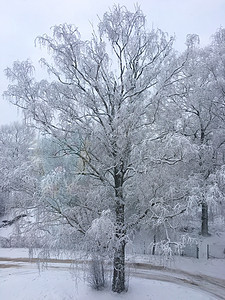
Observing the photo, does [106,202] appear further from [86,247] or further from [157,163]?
[157,163]

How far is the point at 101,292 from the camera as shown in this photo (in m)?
7.95

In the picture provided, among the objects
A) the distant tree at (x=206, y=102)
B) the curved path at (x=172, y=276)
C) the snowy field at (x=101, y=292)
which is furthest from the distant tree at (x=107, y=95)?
the curved path at (x=172, y=276)

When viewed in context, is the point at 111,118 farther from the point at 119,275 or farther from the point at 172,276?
the point at 172,276

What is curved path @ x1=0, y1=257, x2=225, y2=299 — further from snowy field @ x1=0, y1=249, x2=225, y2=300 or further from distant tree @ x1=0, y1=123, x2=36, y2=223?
distant tree @ x1=0, y1=123, x2=36, y2=223

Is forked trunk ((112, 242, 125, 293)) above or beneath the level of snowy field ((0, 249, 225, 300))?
above

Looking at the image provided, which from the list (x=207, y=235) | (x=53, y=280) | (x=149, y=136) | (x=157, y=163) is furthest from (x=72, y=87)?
(x=207, y=235)

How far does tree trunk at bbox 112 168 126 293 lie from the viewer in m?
6.62

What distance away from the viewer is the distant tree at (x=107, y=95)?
704 cm

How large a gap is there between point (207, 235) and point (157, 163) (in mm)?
10873

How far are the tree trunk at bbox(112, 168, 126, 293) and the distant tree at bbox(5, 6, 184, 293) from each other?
0.03 metres

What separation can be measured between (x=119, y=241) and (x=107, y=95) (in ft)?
13.6

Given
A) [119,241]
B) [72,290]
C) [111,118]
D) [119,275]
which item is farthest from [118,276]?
[111,118]

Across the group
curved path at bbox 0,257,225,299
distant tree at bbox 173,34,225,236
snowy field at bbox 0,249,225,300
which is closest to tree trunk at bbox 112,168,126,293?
snowy field at bbox 0,249,225,300

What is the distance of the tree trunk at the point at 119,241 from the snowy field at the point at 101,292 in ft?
1.12
